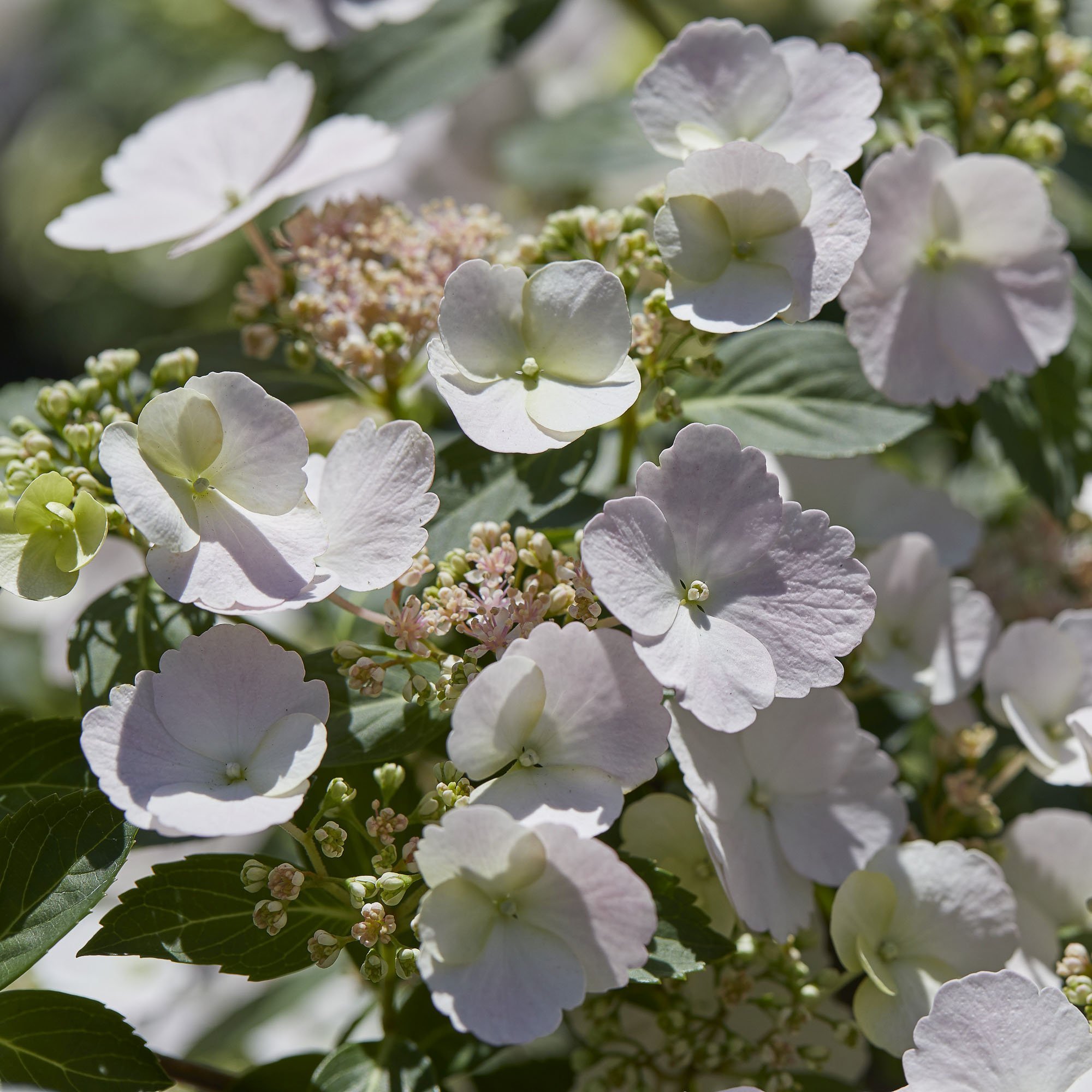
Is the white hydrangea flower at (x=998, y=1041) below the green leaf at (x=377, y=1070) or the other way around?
the other way around

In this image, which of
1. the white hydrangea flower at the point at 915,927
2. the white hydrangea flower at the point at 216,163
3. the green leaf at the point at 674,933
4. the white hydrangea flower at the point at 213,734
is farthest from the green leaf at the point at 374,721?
the white hydrangea flower at the point at 216,163

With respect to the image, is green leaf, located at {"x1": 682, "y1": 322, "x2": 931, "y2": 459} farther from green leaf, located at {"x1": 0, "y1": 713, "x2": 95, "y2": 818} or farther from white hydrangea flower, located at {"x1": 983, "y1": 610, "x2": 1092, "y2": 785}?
green leaf, located at {"x1": 0, "y1": 713, "x2": 95, "y2": 818}

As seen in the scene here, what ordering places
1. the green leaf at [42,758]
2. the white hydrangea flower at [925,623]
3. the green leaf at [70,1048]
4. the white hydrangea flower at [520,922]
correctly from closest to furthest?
1. the white hydrangea flower at [520,922]
2. the green leaf at [70,1048]
3. the green leaf at [42,758]
4. the white hydrangea flower at [925,623]

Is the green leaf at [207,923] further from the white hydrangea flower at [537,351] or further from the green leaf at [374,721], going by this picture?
the white hydrangea flower at [537,351]

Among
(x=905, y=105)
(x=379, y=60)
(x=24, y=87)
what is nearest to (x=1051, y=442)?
(x=905, y=105)

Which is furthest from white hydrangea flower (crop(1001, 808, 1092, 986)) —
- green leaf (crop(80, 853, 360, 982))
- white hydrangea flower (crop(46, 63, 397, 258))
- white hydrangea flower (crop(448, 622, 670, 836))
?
white hydrangea flower (crop(46, 63, 397, 258))

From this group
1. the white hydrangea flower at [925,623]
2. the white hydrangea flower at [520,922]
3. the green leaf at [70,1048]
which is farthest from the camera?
the white hydrangea flower at [925,623]
